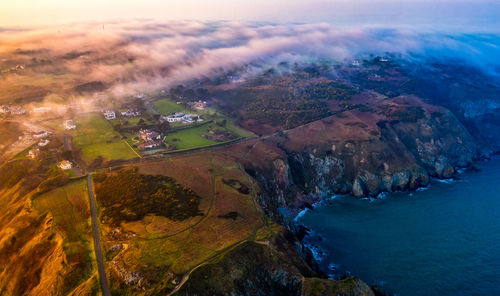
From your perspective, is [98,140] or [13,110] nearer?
[98,140]

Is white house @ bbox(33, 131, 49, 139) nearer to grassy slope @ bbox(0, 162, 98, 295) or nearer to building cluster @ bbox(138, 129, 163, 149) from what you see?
Answer: building cluster @ bbox(138, 129, 163, 149)

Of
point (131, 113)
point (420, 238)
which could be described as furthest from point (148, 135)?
point (420, 238)

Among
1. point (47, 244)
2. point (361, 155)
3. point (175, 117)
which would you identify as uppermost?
point (47, 244)

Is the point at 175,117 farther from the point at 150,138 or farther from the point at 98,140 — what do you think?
the point at 98,140

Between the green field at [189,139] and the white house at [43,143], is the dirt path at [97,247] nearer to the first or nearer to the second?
the green field at [189,139]

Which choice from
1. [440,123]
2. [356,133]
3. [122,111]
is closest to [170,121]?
[122,111]
